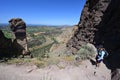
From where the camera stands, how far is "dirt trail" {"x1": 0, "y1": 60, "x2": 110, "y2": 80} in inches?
545

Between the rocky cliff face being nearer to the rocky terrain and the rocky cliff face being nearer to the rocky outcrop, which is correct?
the rocky terrain

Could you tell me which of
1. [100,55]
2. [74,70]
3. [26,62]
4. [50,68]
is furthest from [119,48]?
[26,62]

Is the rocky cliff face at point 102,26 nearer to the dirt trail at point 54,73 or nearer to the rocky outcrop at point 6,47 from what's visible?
the dirt trail at point 54,73

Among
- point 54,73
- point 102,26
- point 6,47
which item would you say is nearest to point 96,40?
point 102,26

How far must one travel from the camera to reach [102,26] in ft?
86.6

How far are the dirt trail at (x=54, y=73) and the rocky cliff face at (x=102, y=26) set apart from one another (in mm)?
3878

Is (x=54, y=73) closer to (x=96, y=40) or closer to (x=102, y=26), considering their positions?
(x=96, y=40)

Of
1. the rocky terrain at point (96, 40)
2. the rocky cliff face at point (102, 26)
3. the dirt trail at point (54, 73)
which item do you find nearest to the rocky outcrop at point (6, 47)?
the rocky terrain at point (96, 40)

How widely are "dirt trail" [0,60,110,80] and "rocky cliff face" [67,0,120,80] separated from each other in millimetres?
3878

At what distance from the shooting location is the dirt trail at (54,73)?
13852 millimetres

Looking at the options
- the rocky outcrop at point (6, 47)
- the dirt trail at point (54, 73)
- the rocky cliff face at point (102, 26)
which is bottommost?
the rocky outcrop at point (6, 47)

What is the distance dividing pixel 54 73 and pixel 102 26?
1468cm

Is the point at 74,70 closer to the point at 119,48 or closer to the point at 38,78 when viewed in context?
the point at 38,78

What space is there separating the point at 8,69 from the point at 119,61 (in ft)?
35.4
